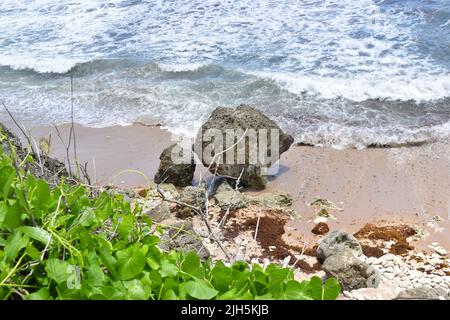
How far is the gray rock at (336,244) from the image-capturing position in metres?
5.23

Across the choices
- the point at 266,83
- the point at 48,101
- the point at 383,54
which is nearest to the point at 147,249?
the point at 266,83

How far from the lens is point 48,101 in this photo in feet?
34.3

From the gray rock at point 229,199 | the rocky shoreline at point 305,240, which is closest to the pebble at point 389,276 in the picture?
the rocky shoreline at point 305,240

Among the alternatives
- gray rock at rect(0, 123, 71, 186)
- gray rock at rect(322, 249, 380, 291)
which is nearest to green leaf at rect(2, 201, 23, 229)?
gray rock at rect(0, 123, 71, 186)

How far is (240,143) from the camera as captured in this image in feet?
22.3

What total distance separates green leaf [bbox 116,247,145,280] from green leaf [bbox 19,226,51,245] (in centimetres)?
23

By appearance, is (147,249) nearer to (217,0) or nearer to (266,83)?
(266,83)

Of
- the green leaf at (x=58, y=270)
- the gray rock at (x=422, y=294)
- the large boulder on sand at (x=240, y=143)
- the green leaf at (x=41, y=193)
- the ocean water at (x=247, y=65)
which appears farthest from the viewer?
the ocean water at (x=247, y=65)

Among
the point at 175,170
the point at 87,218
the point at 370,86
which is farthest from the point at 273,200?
the point at 87,218

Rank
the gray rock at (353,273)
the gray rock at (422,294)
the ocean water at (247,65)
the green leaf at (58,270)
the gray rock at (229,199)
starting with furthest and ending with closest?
the ocean water at (247,65) → the gray rock at (229,199) → the gray rock at (353,273) → the gray rock at (422,294) → the green leaf at (58,270)

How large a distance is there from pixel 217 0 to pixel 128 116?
6528 mm

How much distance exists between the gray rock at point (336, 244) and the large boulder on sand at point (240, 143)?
1.73 meters

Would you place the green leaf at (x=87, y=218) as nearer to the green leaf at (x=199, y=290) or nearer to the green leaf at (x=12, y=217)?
the green leaf at (x=12, y=217)

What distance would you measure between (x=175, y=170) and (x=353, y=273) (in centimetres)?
291
